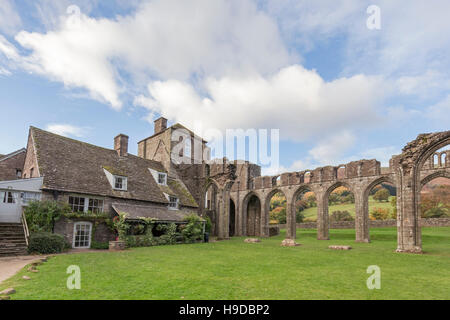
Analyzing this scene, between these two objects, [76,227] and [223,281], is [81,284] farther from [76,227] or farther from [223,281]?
[76,227]

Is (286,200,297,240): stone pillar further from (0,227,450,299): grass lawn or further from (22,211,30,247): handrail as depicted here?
(22,211,30,247): handrail

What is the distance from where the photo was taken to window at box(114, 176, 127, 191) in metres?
20.3

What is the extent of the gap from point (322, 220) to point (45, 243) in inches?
992

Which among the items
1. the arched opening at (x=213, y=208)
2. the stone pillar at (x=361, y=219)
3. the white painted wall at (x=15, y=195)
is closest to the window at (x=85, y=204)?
the white painted wall at (x=15, y=195)

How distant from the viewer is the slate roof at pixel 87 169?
57.5ft

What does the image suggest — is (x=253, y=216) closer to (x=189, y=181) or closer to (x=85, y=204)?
(x=189, y=181)

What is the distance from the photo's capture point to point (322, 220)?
2884 cm

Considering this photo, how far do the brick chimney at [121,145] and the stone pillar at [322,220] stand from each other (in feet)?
70.5

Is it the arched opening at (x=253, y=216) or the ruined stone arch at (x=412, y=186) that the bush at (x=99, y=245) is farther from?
the arched opening at (x=253, y=216)

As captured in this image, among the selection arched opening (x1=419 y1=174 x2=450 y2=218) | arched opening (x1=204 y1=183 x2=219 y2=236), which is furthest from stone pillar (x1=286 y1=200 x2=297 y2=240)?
arched opening (x1=419 y1=174 x2=450 y2=218)

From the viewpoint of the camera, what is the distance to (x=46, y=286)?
6633mm

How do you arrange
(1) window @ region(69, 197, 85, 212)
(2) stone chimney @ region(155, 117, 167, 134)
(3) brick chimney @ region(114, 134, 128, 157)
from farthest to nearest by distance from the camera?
(2) stone chimney @ region(155, 117, 167, 134)
(3) brick chimney @ region(114, 134, 128, 157)
(1) window @ region(69, 197, 85, 212)

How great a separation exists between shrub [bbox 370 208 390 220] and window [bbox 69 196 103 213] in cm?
4457
